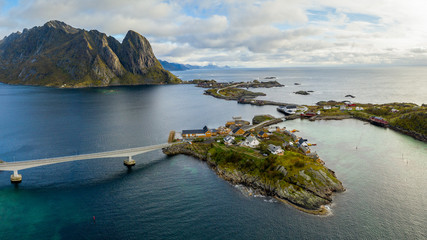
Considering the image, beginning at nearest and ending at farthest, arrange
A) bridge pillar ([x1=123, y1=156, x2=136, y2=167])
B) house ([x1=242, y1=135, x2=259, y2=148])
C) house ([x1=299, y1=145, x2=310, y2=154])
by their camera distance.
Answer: bridge pillar ([x1=123, y1=156, x2=136, y2=167])
house ([x1=299, y1=145, x2=310, y2=154])
house ([x1=242, y1=135, x2=259, y2=148])

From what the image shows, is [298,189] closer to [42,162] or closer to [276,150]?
[276,150]

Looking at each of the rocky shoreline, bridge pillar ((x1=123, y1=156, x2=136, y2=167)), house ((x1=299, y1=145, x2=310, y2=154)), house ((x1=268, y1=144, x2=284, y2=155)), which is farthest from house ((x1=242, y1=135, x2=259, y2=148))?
bridge pillar ((x1=123, y1=156, x2=136, y2=167))

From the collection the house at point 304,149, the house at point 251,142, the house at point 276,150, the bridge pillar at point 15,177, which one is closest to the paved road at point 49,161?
the bridge pillar at point 15,177

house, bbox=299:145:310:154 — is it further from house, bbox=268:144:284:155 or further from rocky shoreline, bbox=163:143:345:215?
rocky shoreline, bbox=163:143:345:215

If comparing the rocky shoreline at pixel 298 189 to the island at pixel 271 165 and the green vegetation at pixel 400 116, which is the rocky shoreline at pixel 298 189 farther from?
the green vegetation at pixel 400 116

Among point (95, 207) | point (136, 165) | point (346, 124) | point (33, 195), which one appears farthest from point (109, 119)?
point (346, 124)

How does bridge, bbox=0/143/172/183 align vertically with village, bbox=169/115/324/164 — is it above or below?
below

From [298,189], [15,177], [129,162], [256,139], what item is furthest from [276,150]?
[15,177]

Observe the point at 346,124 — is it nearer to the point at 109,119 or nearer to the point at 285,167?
the point at 285,167
